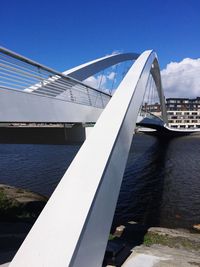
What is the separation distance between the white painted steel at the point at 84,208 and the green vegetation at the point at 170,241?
455 cm

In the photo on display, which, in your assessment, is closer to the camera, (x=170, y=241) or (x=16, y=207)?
(x=170, y=241)

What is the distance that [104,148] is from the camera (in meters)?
3.64

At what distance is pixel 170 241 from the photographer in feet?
28.0

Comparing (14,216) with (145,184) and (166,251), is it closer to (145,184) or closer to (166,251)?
(166,251)

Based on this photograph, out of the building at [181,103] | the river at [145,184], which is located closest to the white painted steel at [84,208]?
the river at [145,184]

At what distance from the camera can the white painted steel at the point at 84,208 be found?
8.01 ft

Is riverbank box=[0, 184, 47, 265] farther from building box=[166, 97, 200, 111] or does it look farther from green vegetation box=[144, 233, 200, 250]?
building box=[166, 97, 200, 111]

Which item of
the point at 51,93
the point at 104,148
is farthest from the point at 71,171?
the point at 51,93

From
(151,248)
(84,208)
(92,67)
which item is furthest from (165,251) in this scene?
(92,67)

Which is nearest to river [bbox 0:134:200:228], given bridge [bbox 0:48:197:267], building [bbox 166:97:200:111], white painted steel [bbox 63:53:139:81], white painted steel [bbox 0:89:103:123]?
white painted steel [bbox 0:89:103:123]

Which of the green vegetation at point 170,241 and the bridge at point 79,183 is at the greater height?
the bridge at point 79,183

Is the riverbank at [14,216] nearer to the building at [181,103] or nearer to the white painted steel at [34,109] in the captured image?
the white painted steel at [34,109]

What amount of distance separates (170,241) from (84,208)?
6.58m

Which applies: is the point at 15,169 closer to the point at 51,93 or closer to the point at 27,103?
the point at 51,93
